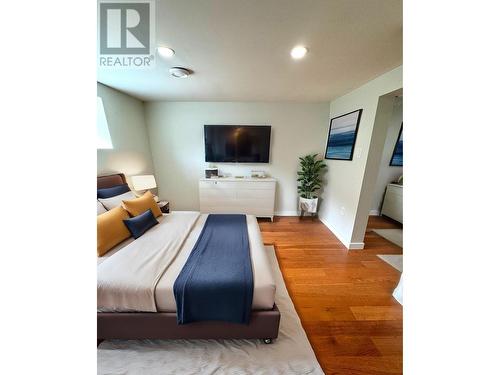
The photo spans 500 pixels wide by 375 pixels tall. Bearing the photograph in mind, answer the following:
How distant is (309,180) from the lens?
3.40m

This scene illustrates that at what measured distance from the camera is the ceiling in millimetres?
1153

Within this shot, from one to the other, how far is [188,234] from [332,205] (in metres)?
2.51

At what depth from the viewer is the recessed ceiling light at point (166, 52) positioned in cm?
160

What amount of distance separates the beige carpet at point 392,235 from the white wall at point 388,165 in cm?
74

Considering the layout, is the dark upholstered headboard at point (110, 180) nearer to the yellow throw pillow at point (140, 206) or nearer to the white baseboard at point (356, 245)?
the yellow throw pillow at point (140, 206)

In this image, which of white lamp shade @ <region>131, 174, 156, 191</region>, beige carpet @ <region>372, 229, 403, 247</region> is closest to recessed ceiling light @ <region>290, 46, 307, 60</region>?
white lamp shade @ <region>131, 174, 156, 191</region>

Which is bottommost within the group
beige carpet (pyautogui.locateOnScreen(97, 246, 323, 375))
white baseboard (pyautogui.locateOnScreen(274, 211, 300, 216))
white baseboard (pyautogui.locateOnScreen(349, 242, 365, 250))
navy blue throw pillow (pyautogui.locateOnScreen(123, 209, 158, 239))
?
beige carpet (pyautogui.locateOnScreen(97, 246, 323, 375))

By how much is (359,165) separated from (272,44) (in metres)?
1.86

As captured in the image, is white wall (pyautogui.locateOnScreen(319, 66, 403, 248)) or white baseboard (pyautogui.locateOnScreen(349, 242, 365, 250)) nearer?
white wall (pyautogui.locateOnScreen(319, 66, 403, 248))

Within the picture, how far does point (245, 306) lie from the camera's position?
117 cm

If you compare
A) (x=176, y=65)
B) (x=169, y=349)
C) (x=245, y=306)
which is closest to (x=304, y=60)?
(x=176, y=65)

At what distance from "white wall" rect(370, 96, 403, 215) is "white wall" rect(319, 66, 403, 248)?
1.16m

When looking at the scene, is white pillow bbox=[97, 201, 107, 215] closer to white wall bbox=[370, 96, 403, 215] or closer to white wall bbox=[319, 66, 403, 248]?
white wall bbox=[319, 66, 403, 248]

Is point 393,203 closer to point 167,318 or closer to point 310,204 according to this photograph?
→ point 310,204
